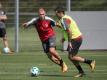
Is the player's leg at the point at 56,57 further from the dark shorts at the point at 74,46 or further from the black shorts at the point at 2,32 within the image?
the black shorts at the point at 2,32

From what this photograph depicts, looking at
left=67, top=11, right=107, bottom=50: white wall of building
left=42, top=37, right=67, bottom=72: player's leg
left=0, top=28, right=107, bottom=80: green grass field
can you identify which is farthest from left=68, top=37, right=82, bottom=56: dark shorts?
left=67, top=11, right=107, bottom=50: white wall of building

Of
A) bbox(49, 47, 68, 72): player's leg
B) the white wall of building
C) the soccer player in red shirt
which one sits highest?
the soccer player in red shirt

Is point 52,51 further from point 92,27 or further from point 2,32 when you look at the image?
point 92,27

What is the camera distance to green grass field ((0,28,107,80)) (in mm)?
15188

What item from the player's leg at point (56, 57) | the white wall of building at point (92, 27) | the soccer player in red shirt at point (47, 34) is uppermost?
the soccer player in red shirt at point (47, 34)

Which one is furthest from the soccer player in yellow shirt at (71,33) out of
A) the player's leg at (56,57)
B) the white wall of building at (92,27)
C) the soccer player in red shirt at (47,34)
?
the white wall of building at (92,27)

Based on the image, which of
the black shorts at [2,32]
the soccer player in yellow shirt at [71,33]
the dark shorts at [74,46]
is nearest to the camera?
→ the soccer player in yellow shirt at [71,33]

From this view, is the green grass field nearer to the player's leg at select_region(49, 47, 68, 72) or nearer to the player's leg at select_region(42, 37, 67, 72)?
the player's leg at select_region(49, 47, 68, 72)

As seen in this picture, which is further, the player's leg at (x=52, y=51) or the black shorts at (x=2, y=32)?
the black shorts at (x=2, y=32)

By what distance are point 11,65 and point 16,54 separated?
4.32m

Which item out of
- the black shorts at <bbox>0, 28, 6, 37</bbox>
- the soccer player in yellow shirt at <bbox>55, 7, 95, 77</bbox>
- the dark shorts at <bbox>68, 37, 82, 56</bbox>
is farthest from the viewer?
the black shorts at <bbox>0, 28, 6, 37</bbox>

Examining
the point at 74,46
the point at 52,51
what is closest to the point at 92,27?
the point at 52,51

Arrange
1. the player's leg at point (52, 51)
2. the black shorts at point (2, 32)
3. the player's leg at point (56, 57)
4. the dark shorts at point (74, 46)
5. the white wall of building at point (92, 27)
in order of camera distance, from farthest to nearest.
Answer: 1. the white wall of building at point (92, 27)
2. the black shorts at point (2, 32)
3. the player's leg at point (52, 51)
4. the player's leg at point (56, 57)
5. the dark shorts at point (74, 46)

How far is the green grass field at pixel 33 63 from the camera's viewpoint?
15188 mm
